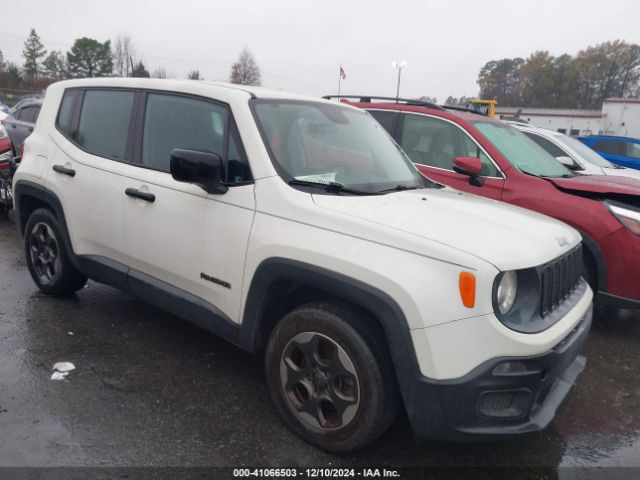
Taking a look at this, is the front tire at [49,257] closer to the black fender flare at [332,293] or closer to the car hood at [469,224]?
the black fender flare at [332,293]

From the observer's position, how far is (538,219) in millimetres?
3053

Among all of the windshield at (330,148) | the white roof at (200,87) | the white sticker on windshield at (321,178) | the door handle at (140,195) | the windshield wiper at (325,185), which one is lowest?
the door handle at (140,195)

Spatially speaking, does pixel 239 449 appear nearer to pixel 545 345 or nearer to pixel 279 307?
pixel 279 307

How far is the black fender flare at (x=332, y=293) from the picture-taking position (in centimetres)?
227

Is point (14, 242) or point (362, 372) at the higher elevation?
point (362, 372)

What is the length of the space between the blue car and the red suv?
24.4ft

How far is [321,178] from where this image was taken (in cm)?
296

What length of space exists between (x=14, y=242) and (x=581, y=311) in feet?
21.7

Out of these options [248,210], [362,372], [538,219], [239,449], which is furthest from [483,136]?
[239,449]

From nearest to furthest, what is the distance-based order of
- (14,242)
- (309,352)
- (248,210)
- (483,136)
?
(309,352) < (248,210) < (483,136) < (14,242)

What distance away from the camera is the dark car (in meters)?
7.94

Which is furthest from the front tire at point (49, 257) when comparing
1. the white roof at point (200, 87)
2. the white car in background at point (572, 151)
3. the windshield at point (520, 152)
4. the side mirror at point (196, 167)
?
the white car in background at point (572, 151)

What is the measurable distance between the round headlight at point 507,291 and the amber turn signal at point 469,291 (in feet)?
0.53

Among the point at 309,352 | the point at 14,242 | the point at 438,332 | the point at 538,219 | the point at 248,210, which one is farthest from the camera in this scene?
the point at 14,242
